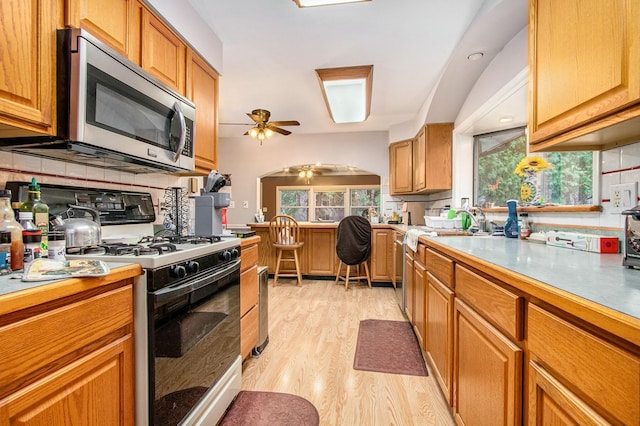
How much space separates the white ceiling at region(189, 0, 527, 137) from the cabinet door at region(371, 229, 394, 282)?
61.7 inches

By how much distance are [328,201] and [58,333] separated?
23.8ft

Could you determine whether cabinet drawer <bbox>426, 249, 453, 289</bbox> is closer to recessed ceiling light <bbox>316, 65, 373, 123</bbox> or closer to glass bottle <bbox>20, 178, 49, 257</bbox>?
glass bottle <bbox>20, 178, 49, 257</bbox>

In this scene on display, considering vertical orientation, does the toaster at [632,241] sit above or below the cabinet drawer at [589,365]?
above

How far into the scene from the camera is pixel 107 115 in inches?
48.2

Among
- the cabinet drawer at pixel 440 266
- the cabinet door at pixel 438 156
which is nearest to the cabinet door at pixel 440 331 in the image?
the cabinet drawer at pixel 440 266

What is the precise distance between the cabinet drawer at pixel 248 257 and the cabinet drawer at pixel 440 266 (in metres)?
1.15

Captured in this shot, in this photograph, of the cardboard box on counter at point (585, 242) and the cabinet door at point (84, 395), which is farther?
the cardboard box on counter at point (585, 242)

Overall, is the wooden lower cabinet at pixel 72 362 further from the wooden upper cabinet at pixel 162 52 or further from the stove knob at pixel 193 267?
the wooden upper cabinet at pixel 162 52

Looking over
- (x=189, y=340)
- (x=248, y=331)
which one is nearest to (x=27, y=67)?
(x=189, y=340)

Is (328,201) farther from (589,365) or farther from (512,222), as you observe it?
(589,365)

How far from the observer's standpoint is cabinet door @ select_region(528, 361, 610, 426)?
59cm

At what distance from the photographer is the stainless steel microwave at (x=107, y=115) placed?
1094 mm

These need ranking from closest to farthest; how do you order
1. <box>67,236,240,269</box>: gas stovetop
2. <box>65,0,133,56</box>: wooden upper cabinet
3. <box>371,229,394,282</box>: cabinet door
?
1. <box>67,236,240,269</box>: gas stovetop
2. <box>65,0,133,56</box>: wooden upper cabinet
3. <box>371,229,394,282</box>: cabinet door

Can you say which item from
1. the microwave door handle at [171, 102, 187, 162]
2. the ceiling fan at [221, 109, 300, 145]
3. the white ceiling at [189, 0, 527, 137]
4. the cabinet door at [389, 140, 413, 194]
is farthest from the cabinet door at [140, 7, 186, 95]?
the cabinet door at [389, 140, 413, 194]
